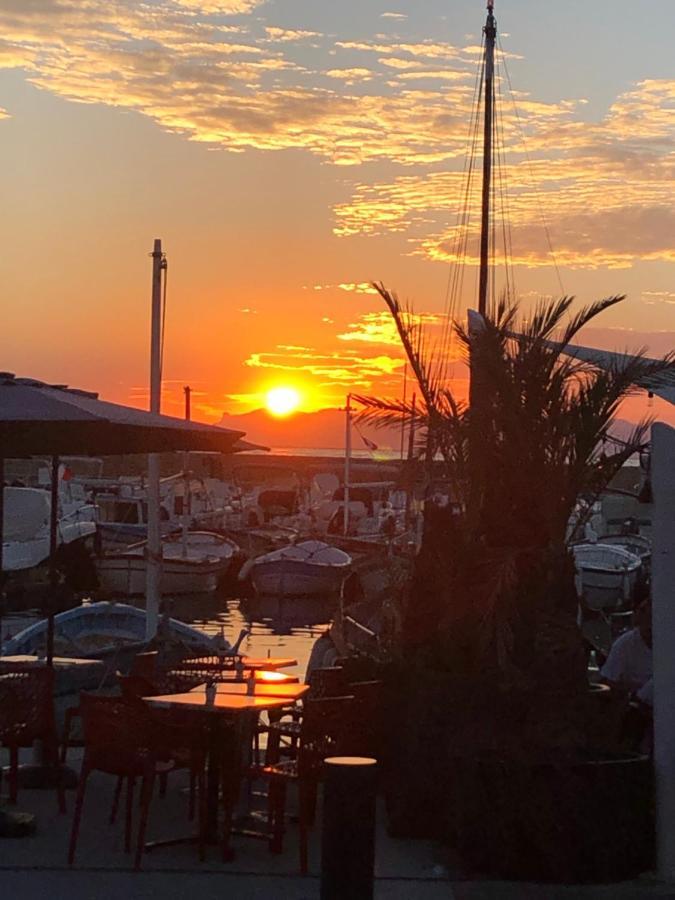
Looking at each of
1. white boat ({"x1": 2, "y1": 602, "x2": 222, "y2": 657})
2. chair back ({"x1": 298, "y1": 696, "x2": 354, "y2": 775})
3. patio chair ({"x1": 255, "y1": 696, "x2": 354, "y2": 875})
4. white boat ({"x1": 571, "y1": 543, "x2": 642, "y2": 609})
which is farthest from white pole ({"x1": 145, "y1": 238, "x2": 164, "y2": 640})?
white boat ({"x1": 571, "y1": 543, "x2": 642, "y2": 609})

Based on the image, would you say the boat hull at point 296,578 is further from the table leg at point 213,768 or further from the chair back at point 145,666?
the table leg at point 213,768

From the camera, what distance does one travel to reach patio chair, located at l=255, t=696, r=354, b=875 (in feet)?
26.7

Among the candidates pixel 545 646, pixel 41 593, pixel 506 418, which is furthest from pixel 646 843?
pixel 41 593

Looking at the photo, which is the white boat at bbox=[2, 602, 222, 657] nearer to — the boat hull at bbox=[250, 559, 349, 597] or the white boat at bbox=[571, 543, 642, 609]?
the white boat at bbox=[571, 543, 642, 609]

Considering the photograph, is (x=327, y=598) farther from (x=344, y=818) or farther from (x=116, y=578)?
(x=344, y=818)

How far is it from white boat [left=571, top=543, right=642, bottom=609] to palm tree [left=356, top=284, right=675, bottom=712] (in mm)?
26628

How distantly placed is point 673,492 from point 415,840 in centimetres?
289

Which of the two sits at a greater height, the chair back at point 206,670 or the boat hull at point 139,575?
the chair back at point 206,670

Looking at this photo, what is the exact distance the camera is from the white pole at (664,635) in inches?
311

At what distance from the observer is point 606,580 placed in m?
36.2

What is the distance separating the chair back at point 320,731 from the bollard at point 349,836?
238 centimetres

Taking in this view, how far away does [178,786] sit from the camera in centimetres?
1034

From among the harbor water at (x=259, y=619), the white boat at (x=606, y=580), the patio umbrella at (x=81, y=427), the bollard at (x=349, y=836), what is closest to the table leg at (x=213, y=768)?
the patio umbrella at (x=81, y=427)

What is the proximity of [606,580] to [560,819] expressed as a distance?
29.1 meters
